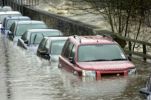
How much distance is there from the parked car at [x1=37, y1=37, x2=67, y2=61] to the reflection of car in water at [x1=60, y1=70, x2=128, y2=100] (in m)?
4.77

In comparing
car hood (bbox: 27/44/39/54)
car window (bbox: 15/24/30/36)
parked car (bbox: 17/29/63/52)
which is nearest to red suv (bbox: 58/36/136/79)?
car hood (bbox: 27/44/39/54)

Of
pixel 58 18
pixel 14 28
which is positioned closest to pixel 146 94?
pixel 14 28

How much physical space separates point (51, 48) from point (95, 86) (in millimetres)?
7184

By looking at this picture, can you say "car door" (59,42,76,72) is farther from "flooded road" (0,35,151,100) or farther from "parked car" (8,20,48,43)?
"parked car" (8,20,48,43)

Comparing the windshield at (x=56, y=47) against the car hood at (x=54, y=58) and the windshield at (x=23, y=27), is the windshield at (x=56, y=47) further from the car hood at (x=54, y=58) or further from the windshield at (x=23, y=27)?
the windshield at (x=23, y=27)

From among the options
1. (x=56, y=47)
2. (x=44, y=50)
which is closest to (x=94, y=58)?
(x=56, y=47)

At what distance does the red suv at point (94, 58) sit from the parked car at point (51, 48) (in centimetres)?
306

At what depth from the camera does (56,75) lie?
18.1m

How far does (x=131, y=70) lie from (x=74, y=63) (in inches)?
67.8

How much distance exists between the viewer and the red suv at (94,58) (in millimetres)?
16141

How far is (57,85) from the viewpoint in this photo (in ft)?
52.6

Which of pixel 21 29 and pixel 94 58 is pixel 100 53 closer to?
pixel 94 58

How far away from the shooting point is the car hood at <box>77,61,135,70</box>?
16.1 meters

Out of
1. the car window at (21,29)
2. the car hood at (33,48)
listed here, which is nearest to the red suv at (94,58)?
the car hood at (33,48)
